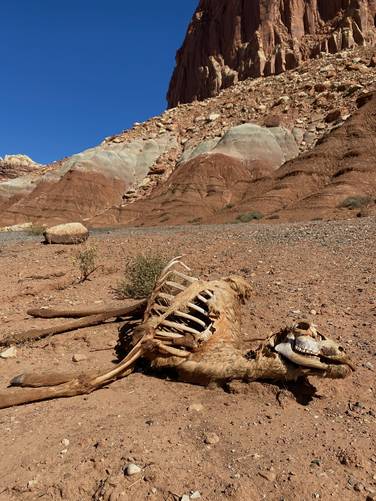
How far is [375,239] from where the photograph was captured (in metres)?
8.84

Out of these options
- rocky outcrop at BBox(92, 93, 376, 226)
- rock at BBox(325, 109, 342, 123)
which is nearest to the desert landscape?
rocky outcrop at BBox(92, 93, 376, 226)

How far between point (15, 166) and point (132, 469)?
115233 mm

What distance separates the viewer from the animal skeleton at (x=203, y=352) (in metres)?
3.41

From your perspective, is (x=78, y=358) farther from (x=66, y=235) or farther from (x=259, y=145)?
(x=259, y=145)

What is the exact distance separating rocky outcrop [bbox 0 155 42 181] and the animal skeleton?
100385mm

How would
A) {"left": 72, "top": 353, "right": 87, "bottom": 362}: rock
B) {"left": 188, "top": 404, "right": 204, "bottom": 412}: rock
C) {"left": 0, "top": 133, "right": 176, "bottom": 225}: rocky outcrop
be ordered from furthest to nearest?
{"left": 0, "top": 133, "right": 176, "bottom": 225}: rocky outcrop
{"left": 72, "top": 353, "right": 87, "bottom": 362}: rock
{"left": 188, "top": 404, "right": 204, "bottom": 412}: rock

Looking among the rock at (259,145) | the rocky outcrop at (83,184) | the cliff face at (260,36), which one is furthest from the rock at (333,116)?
the cliff face at (260,36)

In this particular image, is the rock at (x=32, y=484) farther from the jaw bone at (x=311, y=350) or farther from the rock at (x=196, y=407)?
the jaw bone at (x=311, y=350)

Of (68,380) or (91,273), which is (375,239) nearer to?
(91,273)

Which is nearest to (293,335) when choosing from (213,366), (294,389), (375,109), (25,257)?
(294,389)

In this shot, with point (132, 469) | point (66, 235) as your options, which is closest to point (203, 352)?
point (132, 469)

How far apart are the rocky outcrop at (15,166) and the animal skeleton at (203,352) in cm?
10039

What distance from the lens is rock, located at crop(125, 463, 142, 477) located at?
2.84 meters

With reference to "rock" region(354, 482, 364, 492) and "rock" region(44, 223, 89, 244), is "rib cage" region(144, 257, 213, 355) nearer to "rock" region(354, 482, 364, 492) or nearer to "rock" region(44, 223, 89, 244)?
"rock" region(354, 482, 364, 492)
